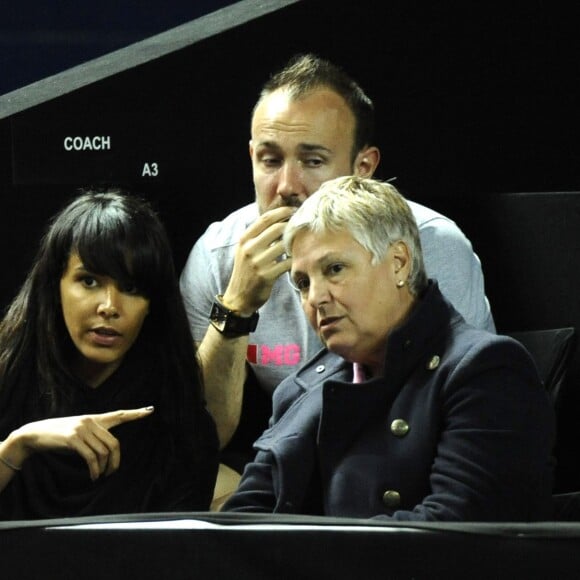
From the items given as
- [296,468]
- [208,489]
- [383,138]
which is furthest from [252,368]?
[296,468]

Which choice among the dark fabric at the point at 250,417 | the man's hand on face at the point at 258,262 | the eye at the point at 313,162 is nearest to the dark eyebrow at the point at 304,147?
the eye at the point at 313,162

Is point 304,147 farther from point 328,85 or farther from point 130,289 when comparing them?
point 130,289

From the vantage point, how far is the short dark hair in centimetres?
283

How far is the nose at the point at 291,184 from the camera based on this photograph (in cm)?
268

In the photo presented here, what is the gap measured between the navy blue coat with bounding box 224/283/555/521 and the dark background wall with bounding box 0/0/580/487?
1.01m

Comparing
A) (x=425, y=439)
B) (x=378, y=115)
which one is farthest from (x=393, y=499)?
(x=378, y=115)

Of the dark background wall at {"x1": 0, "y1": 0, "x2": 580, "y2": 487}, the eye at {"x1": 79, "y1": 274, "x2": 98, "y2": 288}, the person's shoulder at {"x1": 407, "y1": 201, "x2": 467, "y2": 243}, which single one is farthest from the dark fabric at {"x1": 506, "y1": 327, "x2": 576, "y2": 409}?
the eye at {"x1": 79, "y1": 274, "x2": 98, "y2": 288}

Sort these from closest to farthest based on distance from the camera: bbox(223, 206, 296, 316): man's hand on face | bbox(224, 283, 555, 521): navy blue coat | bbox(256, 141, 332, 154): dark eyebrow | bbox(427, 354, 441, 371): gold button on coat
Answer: bbox(224, 283, 555, 521): navy blue coat < bbox(427, 354, 441, 371): gold button on coat < bbox(223, 206, 296, 316): man's hand on face < bbox(256, 141, 332, 154): dark eyebrow

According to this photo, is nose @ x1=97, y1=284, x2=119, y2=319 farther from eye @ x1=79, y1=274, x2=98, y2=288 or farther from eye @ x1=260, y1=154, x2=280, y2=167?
eye @ x1=260, y1=154, x2=280, y2=167

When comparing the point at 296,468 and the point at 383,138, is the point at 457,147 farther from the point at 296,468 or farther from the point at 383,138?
the point at 296,468

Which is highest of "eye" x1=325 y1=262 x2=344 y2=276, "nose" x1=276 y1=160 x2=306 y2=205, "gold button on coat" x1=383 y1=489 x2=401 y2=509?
"nose" x1=276 y1=160 x2=306 y2=205

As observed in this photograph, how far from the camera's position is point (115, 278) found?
242 centimetres

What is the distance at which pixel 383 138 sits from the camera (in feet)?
10.3

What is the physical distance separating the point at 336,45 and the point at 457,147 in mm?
358
